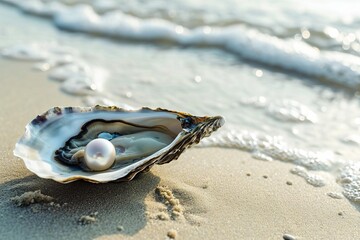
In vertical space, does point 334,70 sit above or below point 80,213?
above

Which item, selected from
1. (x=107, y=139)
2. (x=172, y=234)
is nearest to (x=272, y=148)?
(x=107, y=139)

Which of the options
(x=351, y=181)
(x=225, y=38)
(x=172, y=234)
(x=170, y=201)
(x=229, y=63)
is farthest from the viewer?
(x=225, y=38)

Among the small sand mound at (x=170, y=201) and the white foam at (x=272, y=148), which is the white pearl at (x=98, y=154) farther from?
the white foam at (x=272, y=148)

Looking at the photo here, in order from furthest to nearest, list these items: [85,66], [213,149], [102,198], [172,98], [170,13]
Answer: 1. [170,13]
2. [85,66]
3. [172,98]
4. [213,149]
5. [102,198]

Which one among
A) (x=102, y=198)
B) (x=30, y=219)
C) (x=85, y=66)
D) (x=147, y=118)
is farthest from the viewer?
(x=85, y=66)

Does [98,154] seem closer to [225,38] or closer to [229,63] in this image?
[229,63]

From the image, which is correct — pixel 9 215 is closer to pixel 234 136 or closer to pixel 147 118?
pixel 147 118

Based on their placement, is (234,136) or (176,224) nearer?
(176,224)

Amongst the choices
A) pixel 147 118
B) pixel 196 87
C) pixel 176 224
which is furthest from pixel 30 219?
pixel 196 87
